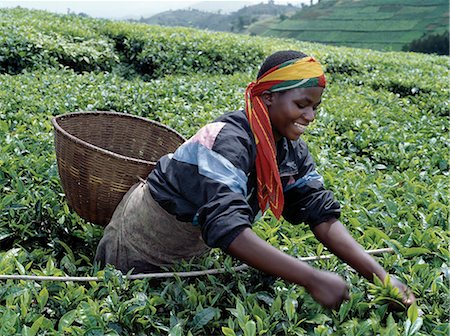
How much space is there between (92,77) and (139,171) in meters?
3.98

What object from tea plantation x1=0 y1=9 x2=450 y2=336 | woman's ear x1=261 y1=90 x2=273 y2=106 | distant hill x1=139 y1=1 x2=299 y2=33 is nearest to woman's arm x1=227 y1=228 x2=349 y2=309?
tea plantation x1=0 y1=9 x2=450 y2=336

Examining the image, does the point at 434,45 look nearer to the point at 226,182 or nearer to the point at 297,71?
the point at 297,71

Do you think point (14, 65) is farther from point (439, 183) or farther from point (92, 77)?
point (439, 183)

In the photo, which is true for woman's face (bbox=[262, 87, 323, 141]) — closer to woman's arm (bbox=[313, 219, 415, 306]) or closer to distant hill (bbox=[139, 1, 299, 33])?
woman's arm (bbox=[313, 219, 415, 306])

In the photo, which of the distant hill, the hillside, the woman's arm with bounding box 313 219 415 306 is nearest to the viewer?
the woman's arm with bounding box 313 219 415 306

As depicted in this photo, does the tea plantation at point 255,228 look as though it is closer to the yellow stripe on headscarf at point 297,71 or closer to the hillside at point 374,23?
the yellow stripe on headscarf at point 297,71

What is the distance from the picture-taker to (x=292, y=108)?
2008 mm

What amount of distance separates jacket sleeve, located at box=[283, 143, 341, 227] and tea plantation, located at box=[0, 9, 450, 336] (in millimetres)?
139

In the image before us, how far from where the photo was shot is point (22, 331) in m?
1.63

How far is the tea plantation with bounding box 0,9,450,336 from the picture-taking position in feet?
5.90

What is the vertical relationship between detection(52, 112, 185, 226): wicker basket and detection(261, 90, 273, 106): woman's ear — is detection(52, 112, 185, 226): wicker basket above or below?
below

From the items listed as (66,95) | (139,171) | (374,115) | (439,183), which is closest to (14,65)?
(66,95)

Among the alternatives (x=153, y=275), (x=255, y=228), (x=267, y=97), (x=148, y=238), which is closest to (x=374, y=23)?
(x=255, y=228)

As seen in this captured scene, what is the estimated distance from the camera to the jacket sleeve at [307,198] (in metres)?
2.24
